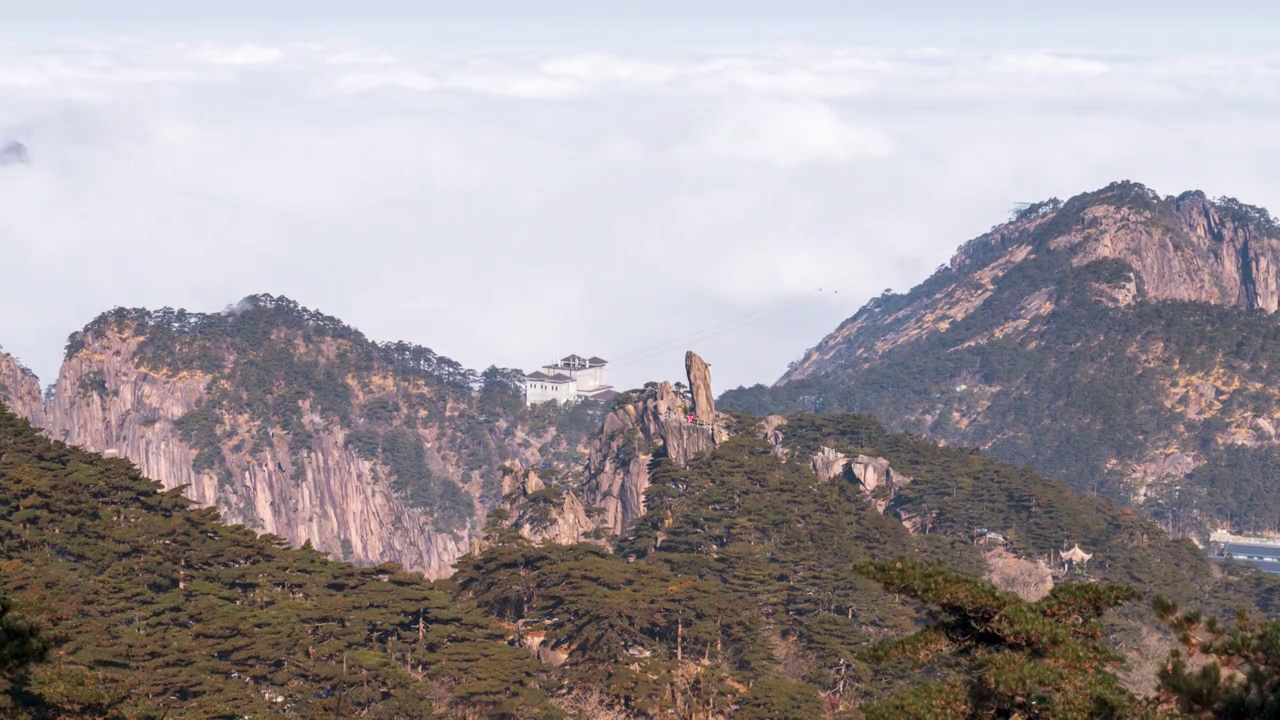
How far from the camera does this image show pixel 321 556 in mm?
84688

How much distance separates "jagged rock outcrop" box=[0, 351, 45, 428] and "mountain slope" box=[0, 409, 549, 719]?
104 meters

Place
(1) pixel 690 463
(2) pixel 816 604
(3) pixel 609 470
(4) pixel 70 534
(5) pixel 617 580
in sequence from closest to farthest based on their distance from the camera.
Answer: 1. (4) pixel 70 534
2. (5) pixel 617 580
3. (2) pixel 816 604
4. (1) pixel 690 463
5. (3) pixel 609 470

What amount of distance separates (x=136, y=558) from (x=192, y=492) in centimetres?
11101

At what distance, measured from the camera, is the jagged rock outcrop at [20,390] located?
610ft

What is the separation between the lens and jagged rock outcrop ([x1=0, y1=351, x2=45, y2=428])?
7318 inches

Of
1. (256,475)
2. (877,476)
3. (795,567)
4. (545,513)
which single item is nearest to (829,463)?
(877,476)

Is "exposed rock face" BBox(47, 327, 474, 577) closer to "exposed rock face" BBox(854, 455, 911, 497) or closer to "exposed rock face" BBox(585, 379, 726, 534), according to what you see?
"exposed rock face" BBox(585, 379, 726, 534)

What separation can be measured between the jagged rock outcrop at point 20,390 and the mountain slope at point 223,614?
340 feet

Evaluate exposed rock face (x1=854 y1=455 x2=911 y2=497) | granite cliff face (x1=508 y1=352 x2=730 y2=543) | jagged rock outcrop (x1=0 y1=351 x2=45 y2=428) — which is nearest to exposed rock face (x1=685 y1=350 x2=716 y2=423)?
granite cliff face (x1=508 y1=352 x2=730 y2=543)

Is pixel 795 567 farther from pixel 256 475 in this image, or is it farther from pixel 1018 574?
pixel 256 475

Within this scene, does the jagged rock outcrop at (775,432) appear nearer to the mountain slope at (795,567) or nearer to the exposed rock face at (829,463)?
the mountain slope at (795,567)

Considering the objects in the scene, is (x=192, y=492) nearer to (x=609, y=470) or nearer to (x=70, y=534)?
(x=609, y=470)

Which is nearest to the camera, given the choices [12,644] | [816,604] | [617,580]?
[12,644]

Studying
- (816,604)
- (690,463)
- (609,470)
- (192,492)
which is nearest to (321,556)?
(816,604)
